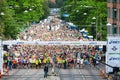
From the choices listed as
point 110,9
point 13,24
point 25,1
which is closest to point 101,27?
point 110,9

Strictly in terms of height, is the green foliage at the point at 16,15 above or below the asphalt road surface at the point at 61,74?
above

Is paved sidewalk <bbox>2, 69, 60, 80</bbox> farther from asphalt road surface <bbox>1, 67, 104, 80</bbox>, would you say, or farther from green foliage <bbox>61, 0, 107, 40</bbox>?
green foliage <bbox>61, 0, 107, 40</bbox>

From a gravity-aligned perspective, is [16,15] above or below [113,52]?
above

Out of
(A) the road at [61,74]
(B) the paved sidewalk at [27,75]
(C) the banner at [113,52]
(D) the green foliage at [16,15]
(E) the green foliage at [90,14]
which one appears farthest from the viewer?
(E) the green foliage at [90,14]

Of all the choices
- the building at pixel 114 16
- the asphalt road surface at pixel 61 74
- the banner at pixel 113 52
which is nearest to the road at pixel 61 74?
the asphalt road surface at pixel 61 74

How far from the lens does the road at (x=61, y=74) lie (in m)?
54.6

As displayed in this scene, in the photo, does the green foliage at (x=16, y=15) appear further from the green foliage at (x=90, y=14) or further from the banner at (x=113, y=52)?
the banner at (x=113, y=52)

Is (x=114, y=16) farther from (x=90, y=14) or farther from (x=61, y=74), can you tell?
(x=61, y=74)

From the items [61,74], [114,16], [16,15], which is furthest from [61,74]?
[16,15]

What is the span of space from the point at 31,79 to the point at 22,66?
10.0 meters

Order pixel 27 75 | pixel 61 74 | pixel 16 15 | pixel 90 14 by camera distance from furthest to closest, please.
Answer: pixel 16 15 → pixel 90 14 → pixel 61 74 → pixel 27 75

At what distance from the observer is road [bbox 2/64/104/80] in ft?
179

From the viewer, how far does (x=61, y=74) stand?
57.8m

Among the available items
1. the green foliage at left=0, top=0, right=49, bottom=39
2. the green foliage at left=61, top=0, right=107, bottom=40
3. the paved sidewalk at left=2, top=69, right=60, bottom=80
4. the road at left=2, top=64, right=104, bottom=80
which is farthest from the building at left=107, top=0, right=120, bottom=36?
A: the paved sidewalk at left=2, top=69, right=60, bottom=80
